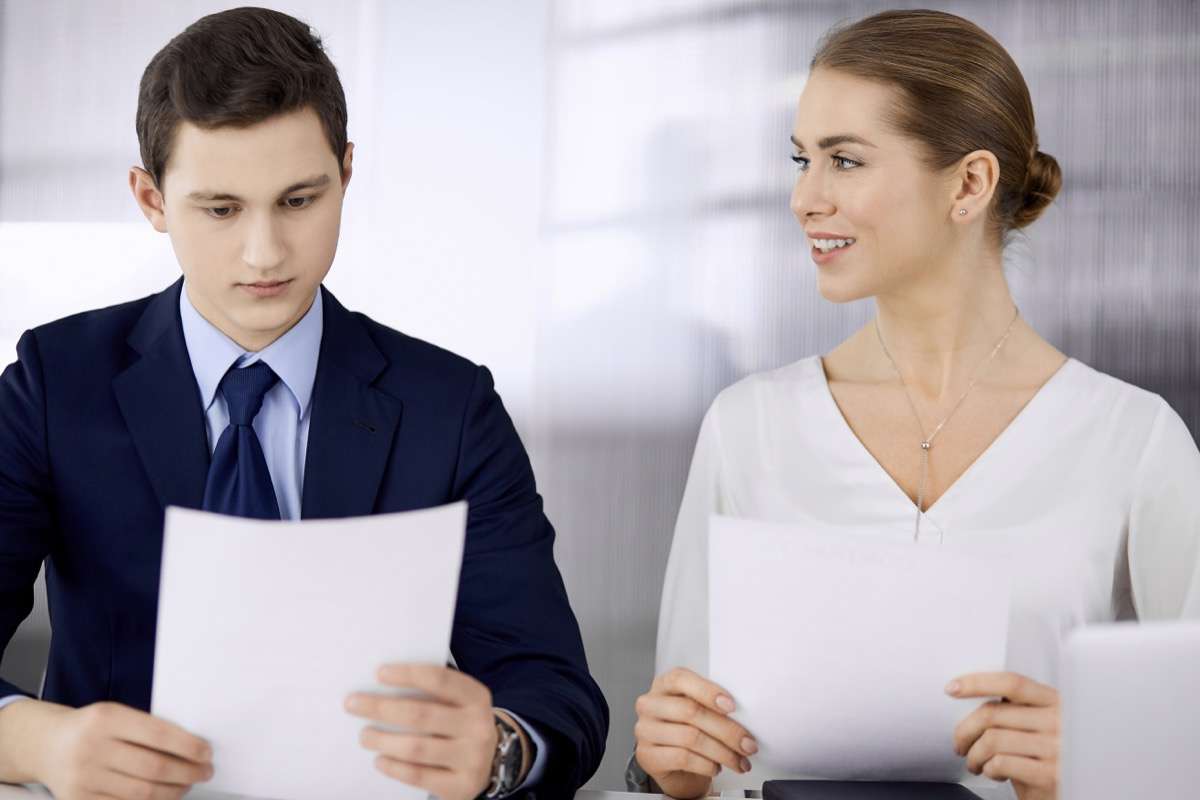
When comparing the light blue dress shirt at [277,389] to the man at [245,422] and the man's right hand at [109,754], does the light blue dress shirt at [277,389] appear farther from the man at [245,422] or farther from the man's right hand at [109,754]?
the man's right hand at [109,754]

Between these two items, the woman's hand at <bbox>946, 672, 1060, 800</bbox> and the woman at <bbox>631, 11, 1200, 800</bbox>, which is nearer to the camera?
the woman's hand at <bbox>946, 672, 1060, 800</bbox>

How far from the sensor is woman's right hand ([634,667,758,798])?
4.40ft

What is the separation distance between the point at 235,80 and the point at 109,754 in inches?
30.5

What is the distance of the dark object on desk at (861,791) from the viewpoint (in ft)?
4.04

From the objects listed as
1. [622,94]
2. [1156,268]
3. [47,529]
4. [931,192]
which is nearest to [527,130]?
[622,94]

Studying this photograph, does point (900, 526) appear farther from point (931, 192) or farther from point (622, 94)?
point (622, 94)

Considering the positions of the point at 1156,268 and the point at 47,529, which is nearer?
the point at 47,529

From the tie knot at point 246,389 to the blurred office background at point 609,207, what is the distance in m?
1.35

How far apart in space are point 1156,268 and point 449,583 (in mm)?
2154

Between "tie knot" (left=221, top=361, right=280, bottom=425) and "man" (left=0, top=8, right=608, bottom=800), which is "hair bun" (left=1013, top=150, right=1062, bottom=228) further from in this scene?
"tie knot" (left=221, top=361, right=280, bottom=425)

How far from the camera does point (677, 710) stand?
1420mm

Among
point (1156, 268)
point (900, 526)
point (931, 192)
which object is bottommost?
point (900, 526)

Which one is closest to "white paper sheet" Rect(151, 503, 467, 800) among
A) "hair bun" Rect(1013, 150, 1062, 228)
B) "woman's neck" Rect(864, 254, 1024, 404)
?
"woman's neck" Rect(864, 254, 1024, 404)

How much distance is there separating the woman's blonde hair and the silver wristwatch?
110cm
